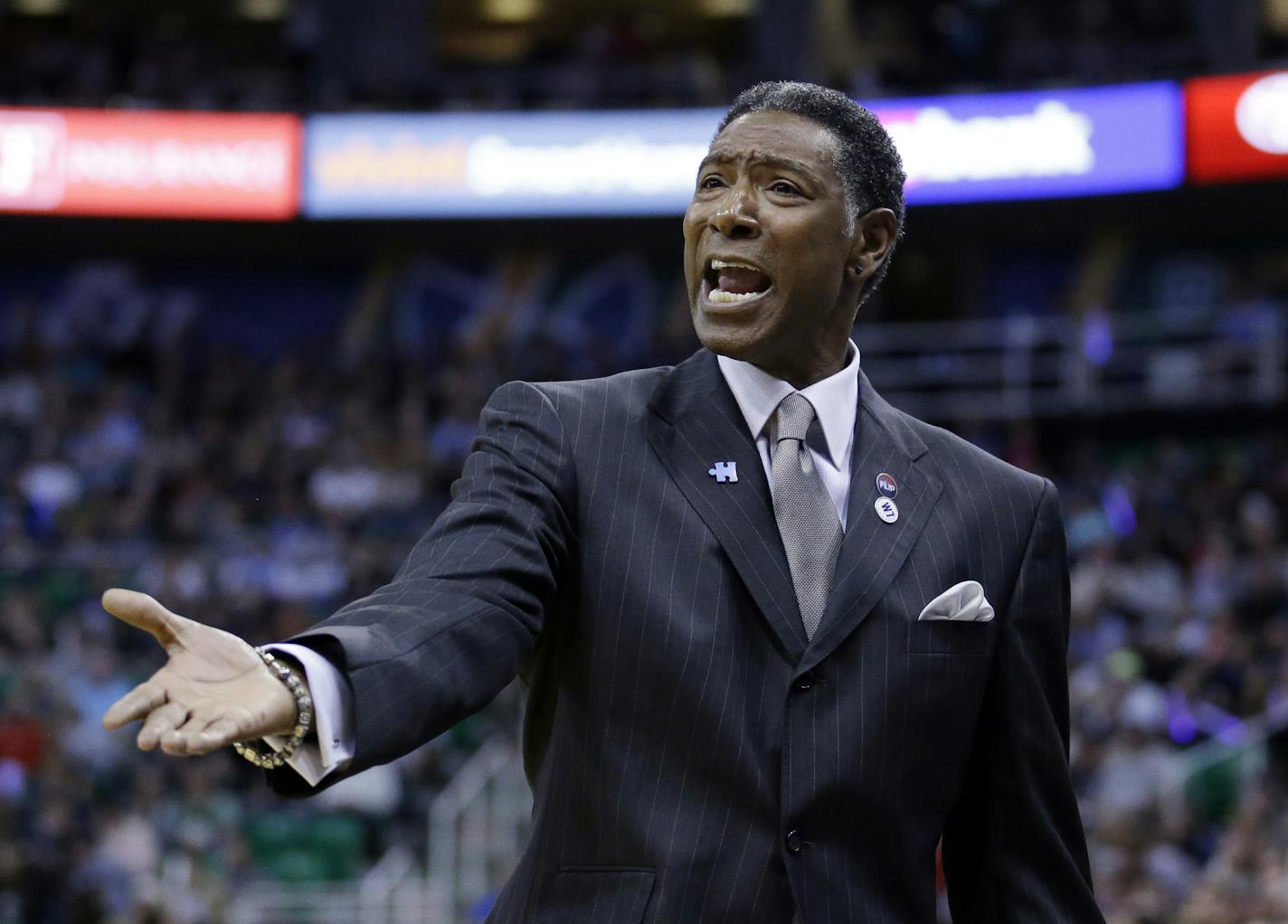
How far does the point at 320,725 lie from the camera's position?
186 centimetres

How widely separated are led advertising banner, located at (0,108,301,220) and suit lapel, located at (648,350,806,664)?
15.6 metres

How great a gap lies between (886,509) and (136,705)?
1.11 metres

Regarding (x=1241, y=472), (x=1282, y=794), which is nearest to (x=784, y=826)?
(x=1282, y=794)

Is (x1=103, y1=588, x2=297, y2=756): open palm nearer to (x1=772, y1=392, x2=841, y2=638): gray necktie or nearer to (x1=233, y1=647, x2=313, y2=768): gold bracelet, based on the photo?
(x1=233, y1=647, x2=313, y2=768): gold bracelet

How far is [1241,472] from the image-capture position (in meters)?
14.0

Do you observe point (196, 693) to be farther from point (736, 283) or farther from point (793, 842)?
point (736, 283)

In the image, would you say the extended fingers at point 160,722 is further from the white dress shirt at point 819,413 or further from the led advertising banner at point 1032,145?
the led advertising banner at point 1032,145

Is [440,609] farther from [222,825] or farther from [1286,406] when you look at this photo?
[1286,406]

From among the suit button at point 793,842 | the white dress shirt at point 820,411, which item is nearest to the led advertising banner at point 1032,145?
the white dress shirt at point 820,411

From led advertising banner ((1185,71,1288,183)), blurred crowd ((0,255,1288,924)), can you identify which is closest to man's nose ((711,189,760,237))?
blurred crowd ((0,255,1288,924))

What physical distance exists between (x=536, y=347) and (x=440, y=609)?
48.1ft

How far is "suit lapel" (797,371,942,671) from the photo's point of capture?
2.31m

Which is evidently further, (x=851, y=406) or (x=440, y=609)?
(x=851, y=406)

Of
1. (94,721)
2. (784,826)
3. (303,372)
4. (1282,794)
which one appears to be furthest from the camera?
(303,372)
